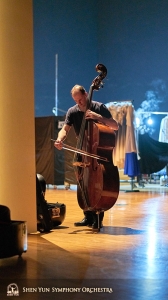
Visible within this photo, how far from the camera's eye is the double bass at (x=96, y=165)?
143 inches

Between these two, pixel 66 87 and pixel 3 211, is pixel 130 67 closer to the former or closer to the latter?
pixel 66 87

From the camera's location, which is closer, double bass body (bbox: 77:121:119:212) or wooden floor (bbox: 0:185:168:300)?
wooden floor (bbox: 0:185:168:300)

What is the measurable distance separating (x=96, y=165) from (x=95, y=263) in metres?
1.19

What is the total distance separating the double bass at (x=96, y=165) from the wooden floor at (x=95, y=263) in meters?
0.27

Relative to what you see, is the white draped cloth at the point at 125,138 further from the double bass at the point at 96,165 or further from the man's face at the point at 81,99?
the double bass at the point at 96,165

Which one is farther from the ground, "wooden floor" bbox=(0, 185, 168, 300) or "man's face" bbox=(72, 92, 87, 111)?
"man's face" bbox=(72, 92, 87, 111)

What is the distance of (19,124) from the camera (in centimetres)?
365

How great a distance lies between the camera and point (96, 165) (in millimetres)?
3648

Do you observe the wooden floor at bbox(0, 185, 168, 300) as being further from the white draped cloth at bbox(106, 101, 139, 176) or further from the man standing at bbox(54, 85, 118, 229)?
the white draped cloth at bbox(106, 101, 139, 176)

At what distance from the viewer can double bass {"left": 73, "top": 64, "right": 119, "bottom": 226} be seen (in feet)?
11.9

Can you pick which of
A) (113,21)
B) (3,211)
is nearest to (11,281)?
(3,211)

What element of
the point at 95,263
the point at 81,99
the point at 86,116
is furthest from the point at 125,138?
the point at 95,263

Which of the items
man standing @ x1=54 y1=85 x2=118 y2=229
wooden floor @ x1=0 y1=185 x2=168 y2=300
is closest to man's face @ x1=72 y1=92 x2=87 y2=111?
man standing @ x1=54 y1=85 x2=118 y2=229

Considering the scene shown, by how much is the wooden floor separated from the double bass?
0.27 m
